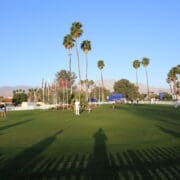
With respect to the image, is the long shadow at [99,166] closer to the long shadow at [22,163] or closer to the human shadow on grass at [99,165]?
the human shadow on grass at [99,165]

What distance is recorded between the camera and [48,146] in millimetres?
15055

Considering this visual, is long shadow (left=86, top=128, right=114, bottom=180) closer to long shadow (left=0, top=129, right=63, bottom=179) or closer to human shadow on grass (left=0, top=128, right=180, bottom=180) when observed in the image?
human shadow on grass (left=0, top=128, right=180, bottom=180)

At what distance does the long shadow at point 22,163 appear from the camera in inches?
372

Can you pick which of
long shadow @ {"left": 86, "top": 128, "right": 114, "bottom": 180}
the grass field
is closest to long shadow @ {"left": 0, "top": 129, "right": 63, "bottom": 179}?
the grass field

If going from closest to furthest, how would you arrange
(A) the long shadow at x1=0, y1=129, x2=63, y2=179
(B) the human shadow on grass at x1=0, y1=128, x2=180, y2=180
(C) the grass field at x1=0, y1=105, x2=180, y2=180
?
(B) the human shadow on grass at x1=0, y1=128, x2=180, y2=180, (C) the grass field at x1=0, y1=105, x2=180, y2=180, (A) the long shadow at x1=0, y1=129, x2=63, y2=179

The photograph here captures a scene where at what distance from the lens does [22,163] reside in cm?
1105

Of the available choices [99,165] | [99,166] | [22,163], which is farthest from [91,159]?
[22,163]

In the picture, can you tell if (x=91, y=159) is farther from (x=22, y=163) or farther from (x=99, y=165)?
(x=22, y=163)

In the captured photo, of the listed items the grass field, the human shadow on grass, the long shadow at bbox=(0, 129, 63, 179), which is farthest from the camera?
the long shadow at bbox=(0, 129, 63, 179)

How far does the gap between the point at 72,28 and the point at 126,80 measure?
327 feet

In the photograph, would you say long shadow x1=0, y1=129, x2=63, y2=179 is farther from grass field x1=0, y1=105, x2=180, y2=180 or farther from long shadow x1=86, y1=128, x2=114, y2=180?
long shadow x1=86, y1=128, x2=114, y2=180

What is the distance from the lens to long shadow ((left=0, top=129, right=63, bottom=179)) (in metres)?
9.46

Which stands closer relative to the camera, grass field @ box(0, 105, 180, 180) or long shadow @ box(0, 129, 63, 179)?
grass field @ box(0, 105, 180, 180)

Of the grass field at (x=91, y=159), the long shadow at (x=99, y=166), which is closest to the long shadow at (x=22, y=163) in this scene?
the grass field at (x=91, y=159)
